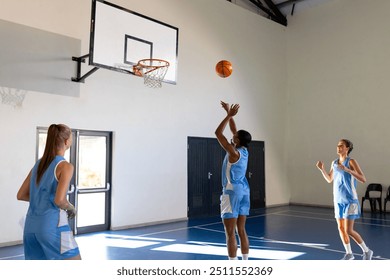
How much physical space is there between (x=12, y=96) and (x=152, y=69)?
2.28 meters

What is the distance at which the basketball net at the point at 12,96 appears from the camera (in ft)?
19.7

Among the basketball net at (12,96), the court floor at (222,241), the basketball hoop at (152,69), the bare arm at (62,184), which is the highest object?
the basketball hoop at (152,69)

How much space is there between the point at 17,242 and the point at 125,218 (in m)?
2.03

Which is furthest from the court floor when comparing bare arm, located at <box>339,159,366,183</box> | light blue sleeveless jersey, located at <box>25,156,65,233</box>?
light blue sleeveless jersey, located at <box>25,156,65,233</box>

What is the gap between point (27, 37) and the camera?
631 centimetres

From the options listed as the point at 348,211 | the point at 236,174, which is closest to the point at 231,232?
the point at 236,174

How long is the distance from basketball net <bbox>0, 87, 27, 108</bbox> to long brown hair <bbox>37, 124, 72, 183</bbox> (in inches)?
168

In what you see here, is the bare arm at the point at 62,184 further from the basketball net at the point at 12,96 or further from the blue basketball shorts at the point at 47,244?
the basketball net at the point at 12,96

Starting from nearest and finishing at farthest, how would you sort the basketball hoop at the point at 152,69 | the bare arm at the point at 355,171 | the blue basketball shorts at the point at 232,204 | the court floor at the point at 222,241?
the blue basketball shorts at the point at 232,204
the bare arm at the point at 355,171
the court floor at the point at 222,241
the basketball hoop at the point at 152,69

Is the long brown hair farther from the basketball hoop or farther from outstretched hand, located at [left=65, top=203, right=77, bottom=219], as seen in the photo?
the basketball hoop

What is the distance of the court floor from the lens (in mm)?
5301

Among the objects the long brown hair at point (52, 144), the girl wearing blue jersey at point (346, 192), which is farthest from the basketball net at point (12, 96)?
the girl wearing blue jersey at point (346, 192)

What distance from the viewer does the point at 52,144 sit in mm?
2318

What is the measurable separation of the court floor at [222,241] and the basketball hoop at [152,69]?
2766 mm
